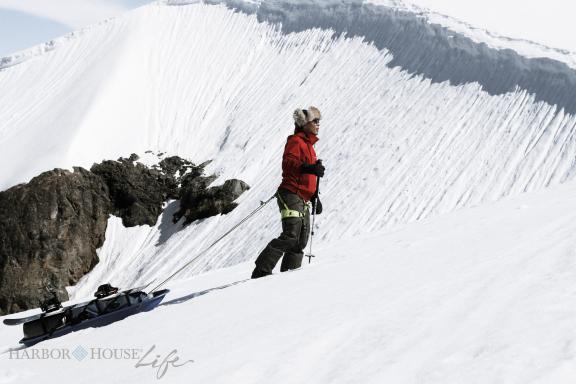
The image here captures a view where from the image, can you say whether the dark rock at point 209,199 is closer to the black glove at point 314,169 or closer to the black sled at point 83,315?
the black sled at point 83,315

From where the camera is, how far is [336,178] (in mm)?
17641

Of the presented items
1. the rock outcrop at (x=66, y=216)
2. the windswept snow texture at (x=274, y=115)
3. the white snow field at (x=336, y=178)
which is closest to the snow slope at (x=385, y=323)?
the white snow field at (x=336, y=178)

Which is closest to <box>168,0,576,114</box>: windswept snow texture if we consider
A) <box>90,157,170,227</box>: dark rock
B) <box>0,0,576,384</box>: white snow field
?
<box>0,0,576,384</box>: white snow field

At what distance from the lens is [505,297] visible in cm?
323

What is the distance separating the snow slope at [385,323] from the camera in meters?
2.49

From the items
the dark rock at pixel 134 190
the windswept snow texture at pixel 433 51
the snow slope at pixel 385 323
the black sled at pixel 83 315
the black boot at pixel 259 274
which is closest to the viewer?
the snow slope at pixel 385 323

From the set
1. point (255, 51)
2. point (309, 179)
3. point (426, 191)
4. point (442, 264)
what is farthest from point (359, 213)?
point (255, 51)

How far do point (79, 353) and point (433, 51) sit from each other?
18350mm

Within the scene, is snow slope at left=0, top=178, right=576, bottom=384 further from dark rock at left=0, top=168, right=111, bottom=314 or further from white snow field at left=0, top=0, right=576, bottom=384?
dark rock at left=0, top=168, right=111, bottom=314

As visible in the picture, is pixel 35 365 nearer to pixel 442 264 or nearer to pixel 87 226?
pixel 442 264

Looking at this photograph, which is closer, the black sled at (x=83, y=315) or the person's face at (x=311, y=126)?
the black sled at (x=83, y=315)

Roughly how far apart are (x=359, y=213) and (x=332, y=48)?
1114cm

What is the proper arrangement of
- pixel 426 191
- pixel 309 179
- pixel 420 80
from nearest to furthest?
pixel 309 179, pixel 426 191, pixel 420 80

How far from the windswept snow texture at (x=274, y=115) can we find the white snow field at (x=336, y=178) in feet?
0.25
